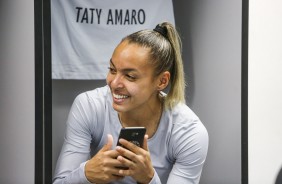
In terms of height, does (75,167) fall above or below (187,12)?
below

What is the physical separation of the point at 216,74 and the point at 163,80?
185mm

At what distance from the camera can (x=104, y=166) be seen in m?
1.04

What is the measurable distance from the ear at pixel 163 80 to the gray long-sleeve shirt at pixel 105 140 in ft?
0.23

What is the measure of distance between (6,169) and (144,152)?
0.33 m

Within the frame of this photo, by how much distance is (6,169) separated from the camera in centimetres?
106

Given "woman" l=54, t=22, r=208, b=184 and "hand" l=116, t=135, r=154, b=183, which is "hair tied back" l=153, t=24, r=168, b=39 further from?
"hand" l=116, t=135, r=154, b=183

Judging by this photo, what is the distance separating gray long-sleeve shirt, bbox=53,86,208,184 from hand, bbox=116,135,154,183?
2cm
